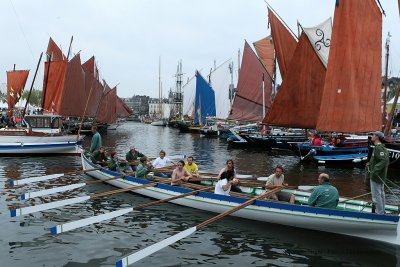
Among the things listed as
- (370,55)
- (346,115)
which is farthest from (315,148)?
(370,55)

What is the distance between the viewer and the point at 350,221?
40.8ft

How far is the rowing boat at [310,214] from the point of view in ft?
39.7

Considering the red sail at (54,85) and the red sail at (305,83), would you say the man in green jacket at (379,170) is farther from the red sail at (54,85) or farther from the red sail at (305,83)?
the red sail at (54,85)

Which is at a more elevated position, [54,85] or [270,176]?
[54,85]

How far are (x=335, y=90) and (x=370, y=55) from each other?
291cm

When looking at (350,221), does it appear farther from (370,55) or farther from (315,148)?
→ (315,148)

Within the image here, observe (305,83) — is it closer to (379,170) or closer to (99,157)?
(99,157)

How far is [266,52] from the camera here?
50875 millimetres

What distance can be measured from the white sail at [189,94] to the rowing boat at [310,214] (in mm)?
62873

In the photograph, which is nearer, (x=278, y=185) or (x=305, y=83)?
(x=278, y=185)

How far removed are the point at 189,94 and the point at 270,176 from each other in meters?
67.5

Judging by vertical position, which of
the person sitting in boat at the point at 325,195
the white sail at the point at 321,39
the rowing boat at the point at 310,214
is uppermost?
the white sail at the point at 321,39

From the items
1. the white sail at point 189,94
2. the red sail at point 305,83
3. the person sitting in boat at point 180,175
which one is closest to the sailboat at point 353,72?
the red sail at point 305,83

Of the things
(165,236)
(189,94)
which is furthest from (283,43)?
(189,94)
